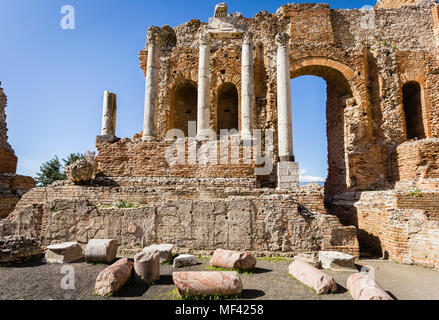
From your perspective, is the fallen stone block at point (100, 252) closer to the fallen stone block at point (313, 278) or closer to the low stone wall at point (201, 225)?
the low stone wall at point (201, 225)

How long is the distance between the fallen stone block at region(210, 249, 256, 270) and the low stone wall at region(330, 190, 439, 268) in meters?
3.77

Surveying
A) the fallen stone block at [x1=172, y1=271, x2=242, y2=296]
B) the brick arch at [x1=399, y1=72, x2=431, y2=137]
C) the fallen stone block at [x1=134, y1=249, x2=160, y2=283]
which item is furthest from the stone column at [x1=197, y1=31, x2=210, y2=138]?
the brick arch at [x1=399, y1=72, x2=431, y2=137]

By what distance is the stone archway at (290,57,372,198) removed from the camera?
1255 cm

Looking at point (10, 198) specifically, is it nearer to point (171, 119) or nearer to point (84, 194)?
point (84, 194)

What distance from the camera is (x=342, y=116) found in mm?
13586

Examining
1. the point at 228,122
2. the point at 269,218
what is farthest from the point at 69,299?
the point at 228,122

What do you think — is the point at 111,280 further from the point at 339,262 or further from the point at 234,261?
the point at 339,262

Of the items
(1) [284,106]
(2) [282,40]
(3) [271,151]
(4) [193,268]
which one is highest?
(2) [282,40]

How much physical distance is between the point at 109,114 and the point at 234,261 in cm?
864

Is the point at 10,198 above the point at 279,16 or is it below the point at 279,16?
below

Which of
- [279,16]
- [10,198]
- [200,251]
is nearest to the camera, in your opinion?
[200,251]

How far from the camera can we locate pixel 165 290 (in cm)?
412

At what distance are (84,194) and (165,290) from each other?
15.8ft

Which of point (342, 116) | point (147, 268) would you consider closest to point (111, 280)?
point (147, 268)
